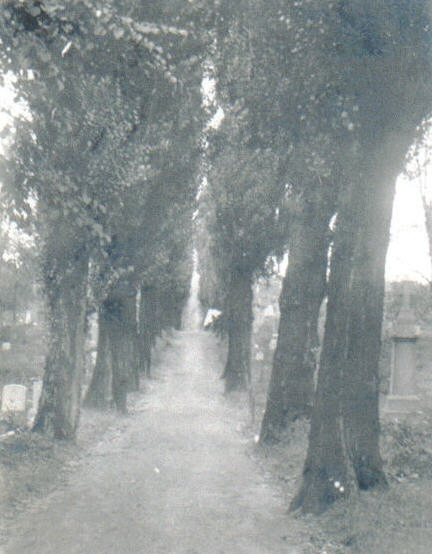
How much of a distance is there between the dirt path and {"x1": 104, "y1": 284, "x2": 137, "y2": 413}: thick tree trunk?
2.11 meters

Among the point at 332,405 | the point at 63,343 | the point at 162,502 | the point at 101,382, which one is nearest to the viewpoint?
the point at 332,405

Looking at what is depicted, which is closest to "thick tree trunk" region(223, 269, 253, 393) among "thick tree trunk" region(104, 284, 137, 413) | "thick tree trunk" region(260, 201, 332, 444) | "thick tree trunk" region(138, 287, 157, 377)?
"thick tree trunk" region(104, 284, 137, 413)

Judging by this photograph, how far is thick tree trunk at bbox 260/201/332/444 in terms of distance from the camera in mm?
15180

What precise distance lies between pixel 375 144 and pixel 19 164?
25.6ft

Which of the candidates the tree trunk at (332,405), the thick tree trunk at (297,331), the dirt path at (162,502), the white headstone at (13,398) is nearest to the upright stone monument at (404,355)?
the thick tree trunk at (297,331)

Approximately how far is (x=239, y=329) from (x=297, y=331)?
12.6 meters

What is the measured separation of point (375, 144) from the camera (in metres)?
9.63

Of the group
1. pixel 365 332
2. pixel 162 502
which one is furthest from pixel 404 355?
pixel 162 502

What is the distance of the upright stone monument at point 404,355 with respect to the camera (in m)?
17.4

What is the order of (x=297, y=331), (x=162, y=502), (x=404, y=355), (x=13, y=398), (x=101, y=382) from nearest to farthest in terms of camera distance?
(x=162, y=502)
(x=297, y=331)
(x=13, y=398)
(x=404, y=355)
(x=101, y=382)

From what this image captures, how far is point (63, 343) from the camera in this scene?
14.9m

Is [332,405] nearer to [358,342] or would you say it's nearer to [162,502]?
[358,342]

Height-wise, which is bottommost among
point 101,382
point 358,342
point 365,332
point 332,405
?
point 101,382

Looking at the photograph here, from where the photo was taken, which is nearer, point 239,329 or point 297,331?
point 297,331
